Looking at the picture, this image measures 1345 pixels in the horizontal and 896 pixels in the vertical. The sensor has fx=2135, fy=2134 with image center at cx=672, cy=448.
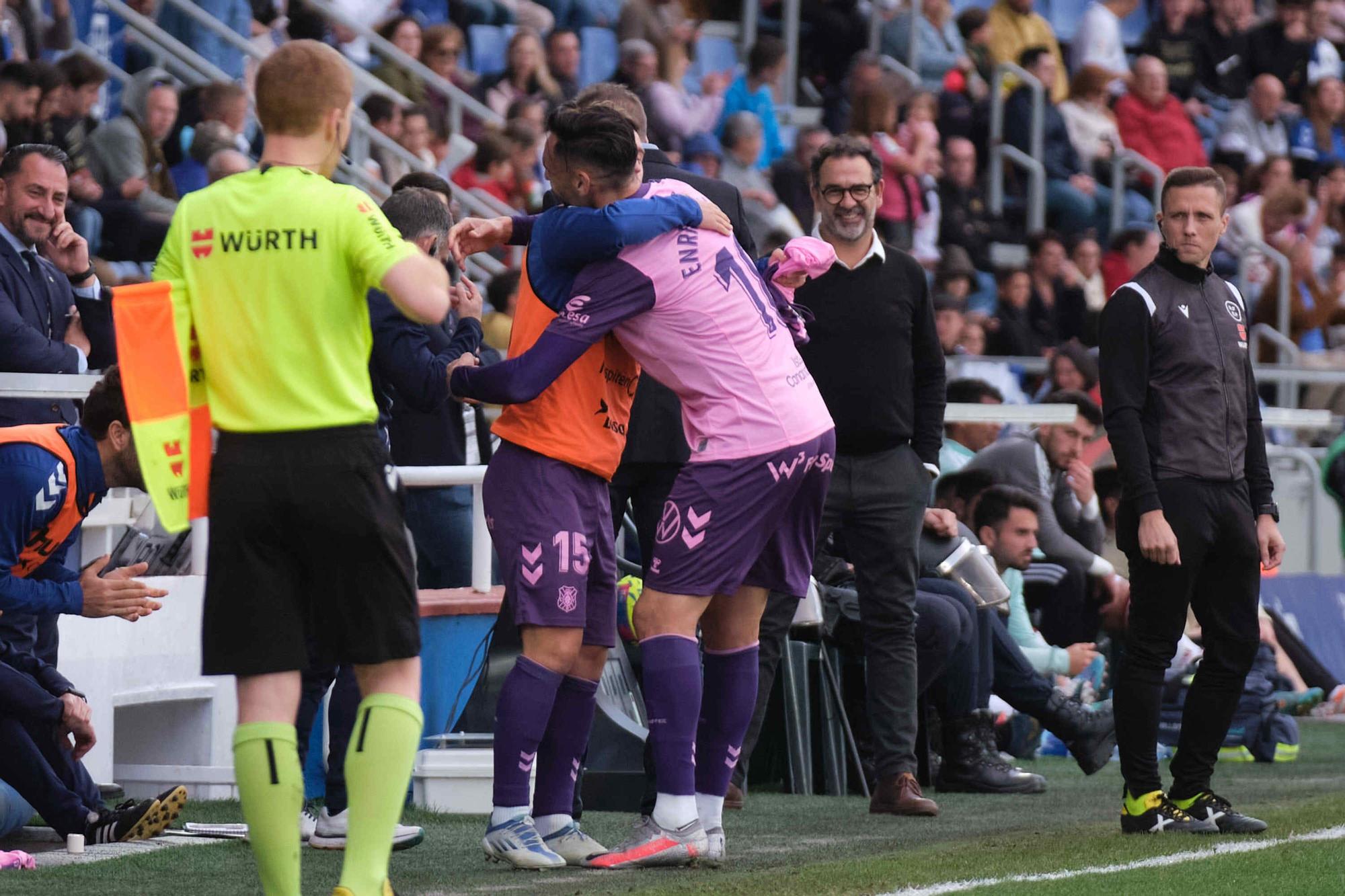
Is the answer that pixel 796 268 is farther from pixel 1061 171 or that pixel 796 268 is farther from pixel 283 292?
pixel 1061 171

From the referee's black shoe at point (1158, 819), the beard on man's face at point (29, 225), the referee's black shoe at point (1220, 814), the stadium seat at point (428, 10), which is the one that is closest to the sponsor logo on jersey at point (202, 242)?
the beard on man's face at point (29, 225)

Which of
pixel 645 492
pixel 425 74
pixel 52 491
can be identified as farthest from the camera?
pixel 425 74

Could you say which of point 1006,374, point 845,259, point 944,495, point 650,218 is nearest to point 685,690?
point 650,218

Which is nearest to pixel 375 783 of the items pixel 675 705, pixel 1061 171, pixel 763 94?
pixel 675 705

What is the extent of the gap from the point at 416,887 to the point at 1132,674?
2.33 m

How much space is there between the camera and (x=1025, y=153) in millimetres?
16812

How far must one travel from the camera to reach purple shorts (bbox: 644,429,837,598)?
530cm

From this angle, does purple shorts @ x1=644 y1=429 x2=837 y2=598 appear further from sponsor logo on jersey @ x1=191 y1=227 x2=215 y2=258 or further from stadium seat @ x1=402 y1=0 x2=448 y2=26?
stadium seat @ x1=402 y1=0 x2=448 y2=26

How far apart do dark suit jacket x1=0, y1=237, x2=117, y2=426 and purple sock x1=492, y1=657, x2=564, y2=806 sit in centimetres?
202

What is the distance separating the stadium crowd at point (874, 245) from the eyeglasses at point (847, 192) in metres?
0.03

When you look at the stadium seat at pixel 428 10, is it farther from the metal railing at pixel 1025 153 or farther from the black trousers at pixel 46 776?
the black trousers at pixel 46 776

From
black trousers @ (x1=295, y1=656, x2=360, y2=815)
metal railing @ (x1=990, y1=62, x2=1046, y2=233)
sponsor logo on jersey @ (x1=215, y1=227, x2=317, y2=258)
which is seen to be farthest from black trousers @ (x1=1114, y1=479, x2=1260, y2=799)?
metal railing @ (x1=990, y1=62, x2=1046, y2=233)

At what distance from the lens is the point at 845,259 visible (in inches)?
279

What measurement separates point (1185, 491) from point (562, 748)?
1984 mm
